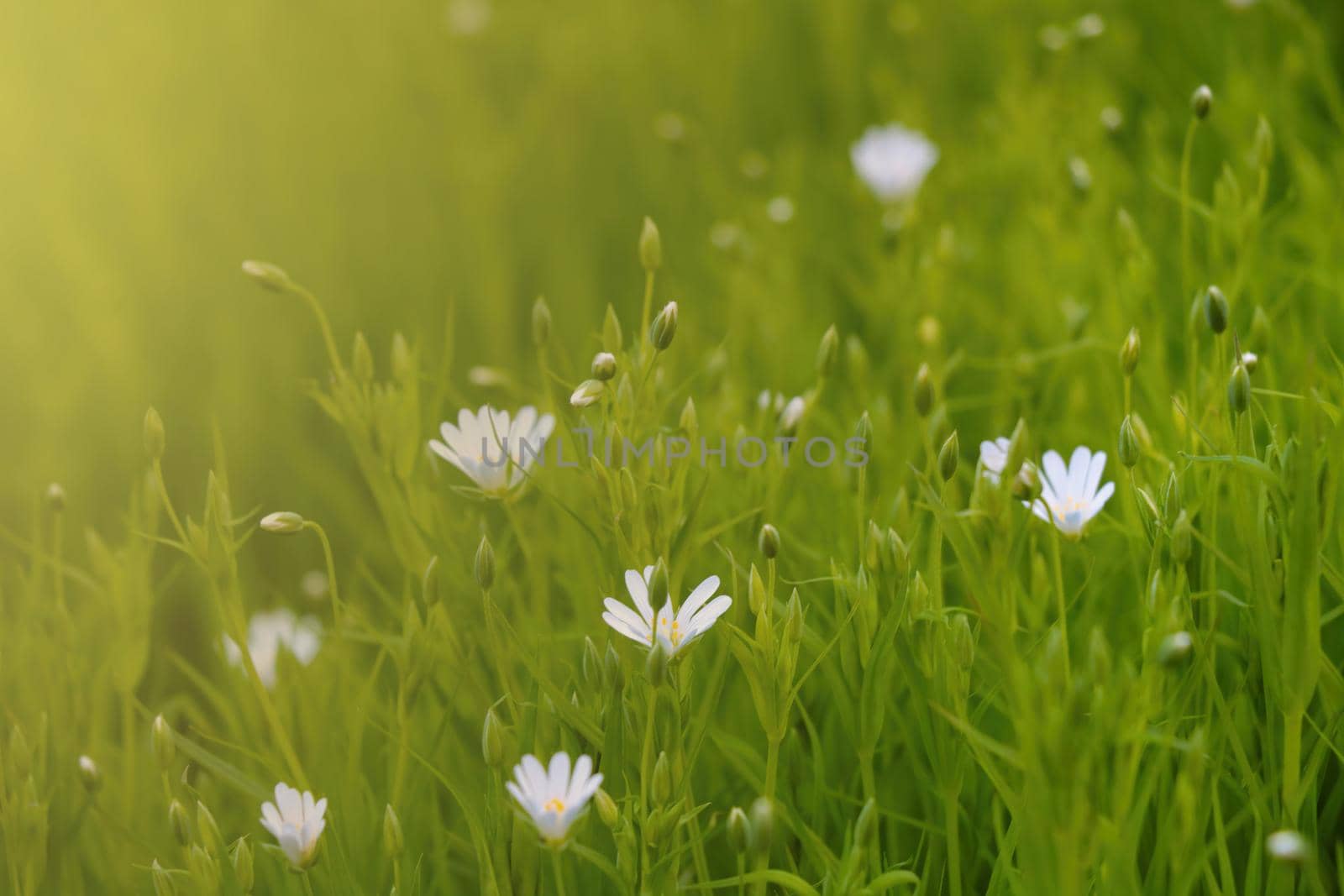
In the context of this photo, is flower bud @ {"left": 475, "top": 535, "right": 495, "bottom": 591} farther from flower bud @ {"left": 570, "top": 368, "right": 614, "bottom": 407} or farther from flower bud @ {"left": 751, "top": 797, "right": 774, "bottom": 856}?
flower bud @ {"left": 751, "top": 797, "right": 774, "bottom": 856}

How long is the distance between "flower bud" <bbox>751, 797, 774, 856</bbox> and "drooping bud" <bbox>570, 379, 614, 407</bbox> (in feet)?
1.51

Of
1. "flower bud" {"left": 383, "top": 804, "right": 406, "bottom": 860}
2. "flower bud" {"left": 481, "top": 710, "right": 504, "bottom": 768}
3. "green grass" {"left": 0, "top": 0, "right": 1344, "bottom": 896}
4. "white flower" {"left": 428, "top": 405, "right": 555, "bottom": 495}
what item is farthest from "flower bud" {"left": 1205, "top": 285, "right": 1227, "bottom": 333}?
"flower bud" {"left": 383, "top": 804, "right": 406, "bottom": 860}

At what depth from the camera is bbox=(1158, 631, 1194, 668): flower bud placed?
1025mm

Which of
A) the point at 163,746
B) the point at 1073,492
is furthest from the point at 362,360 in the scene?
the point at 1073,492

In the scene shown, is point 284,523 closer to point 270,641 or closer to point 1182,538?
point 270,641

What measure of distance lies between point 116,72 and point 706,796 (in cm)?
263

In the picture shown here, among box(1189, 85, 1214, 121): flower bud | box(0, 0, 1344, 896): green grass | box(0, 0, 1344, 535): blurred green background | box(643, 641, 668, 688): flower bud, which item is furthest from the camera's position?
box(0, 0, 1344, 535): blurred green background

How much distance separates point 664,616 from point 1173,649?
1.54 ft

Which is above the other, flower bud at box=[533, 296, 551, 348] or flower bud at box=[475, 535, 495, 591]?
flower bud at box=[533, 296, 551, 348]

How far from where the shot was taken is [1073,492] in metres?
1.36

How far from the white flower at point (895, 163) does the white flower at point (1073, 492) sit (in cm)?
129

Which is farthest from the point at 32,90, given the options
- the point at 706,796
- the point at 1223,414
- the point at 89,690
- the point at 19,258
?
the point at 1223,414

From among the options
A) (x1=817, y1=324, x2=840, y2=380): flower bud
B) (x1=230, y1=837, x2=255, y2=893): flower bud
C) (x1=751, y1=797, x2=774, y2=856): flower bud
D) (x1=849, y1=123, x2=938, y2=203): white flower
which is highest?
(x1=849, y1=123, x2=938, y2=203): white flower

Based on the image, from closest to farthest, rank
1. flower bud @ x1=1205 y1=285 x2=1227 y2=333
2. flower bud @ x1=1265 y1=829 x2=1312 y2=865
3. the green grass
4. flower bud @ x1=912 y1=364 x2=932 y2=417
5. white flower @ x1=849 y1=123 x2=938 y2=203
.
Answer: flower bud @ x1=1265 y1=829 x2=1312 y2=865 → the green grass → flower bud @ x1=1205 y1=285 x2=1227 y2=333 → flower bud @ x1=912 y1=364 x2=932 y2=417 → white flower @ x1=849 y1=123 x2=938 y2=203
